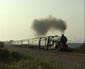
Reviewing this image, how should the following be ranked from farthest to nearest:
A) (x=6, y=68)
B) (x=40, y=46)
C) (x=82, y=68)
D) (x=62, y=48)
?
(x=40, y=46), (x=62, y=48), (x=6, y=68), (x=82, y=68)

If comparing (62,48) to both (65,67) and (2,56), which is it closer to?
(2,56)

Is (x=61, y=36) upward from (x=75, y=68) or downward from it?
upward

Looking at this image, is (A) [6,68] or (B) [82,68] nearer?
(B) [82,68]

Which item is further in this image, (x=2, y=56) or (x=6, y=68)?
(x=2, y=56)

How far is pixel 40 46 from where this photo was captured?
4903 cm

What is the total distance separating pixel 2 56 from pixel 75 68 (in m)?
14.9

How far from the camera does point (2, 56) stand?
3259 centimetres

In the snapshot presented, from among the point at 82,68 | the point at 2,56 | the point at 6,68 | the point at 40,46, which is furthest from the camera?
the point at 40,46

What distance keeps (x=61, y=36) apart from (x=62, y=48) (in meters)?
2.58

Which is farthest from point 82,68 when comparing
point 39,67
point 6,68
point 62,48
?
point 62,48

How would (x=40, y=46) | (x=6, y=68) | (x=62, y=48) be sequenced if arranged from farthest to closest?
(x=40, y=46)
(x=62, y=48)
(x=6, y=68)

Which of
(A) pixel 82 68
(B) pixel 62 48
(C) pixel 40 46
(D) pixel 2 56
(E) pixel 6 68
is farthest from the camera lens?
(C) pixel 40 46

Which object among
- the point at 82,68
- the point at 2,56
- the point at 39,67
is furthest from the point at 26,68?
the point at 2,56

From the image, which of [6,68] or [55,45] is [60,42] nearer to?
[55,45]
